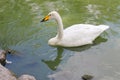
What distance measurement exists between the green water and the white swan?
0.51 ft

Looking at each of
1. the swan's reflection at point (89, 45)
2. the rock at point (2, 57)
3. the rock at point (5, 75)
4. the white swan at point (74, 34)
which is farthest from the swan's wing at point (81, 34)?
the rock at point (5, 75)

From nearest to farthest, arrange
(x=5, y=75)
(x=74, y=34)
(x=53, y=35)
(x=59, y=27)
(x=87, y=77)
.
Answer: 1. (x=5, y=75)
2. (x=87, y=77)
3. (x=59, y=27)
4. (x=74, y=34)
5. (x=53, y=35)

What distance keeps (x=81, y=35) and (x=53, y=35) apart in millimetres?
879

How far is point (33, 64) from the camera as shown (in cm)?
814

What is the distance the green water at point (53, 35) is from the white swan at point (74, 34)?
0.15 metres

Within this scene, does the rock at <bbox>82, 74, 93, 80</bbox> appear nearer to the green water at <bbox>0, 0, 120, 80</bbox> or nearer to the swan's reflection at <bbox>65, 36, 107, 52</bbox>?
the green water at <bbox>0, 0, 120, 80</bbox>

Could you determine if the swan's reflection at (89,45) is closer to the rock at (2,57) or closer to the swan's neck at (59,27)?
the swan's neck at (59,27)

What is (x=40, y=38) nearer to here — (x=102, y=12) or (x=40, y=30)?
(x=40, y=30)

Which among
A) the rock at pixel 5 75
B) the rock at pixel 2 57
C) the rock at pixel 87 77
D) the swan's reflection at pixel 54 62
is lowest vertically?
the swan's reflection at pixel 54 62

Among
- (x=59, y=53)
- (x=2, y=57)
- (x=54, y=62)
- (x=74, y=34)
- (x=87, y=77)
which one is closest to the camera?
(x=87, y=77)

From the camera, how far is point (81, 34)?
9.05m

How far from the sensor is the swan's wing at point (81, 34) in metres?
8.97

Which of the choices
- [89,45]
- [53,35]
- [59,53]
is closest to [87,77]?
[59,53]

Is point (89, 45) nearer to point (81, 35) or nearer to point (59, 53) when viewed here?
point (81, 35)
